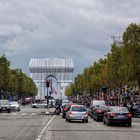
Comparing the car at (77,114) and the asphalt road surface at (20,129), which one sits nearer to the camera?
the asphalt road surface at (20,129)

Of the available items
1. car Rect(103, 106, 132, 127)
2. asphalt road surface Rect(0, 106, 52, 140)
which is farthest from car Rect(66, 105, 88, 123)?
car Rect(103, 106, 132, 127)

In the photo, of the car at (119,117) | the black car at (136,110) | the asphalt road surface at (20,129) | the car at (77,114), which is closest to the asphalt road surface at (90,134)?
the asphalt road surface at (20,129)

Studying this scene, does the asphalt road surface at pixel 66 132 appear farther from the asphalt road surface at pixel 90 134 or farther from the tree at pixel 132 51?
the tree at pixel 132 51

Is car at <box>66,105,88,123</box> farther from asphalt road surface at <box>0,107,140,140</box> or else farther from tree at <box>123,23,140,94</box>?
tree at <box>123,23,140,94</box>

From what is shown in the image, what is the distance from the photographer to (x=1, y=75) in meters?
107

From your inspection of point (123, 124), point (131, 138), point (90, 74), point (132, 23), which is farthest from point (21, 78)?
point (131, 138)

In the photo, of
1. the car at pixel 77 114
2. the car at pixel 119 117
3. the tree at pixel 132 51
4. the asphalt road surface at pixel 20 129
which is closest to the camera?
the asphalt road surface at pixel 20 129

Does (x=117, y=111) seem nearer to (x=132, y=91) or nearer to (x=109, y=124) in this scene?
(x=109, y=124)

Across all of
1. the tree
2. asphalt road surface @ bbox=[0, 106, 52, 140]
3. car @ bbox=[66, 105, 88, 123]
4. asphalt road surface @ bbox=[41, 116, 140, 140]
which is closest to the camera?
asphalt road surface @ bbox=[41, 116, 140, 140]

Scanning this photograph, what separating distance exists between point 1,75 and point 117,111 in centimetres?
7074

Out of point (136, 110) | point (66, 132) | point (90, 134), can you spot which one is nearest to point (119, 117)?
point (66, 132)

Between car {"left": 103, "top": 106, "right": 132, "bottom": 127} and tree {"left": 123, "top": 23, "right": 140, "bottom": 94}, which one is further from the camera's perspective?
tree {"left": 123, "top": 23, "right": 140, "bottom": 94}

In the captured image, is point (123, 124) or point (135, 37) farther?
point (135, 37)

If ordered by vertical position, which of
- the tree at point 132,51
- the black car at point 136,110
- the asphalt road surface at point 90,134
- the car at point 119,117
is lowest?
the asphalt road surface at point 90,134
